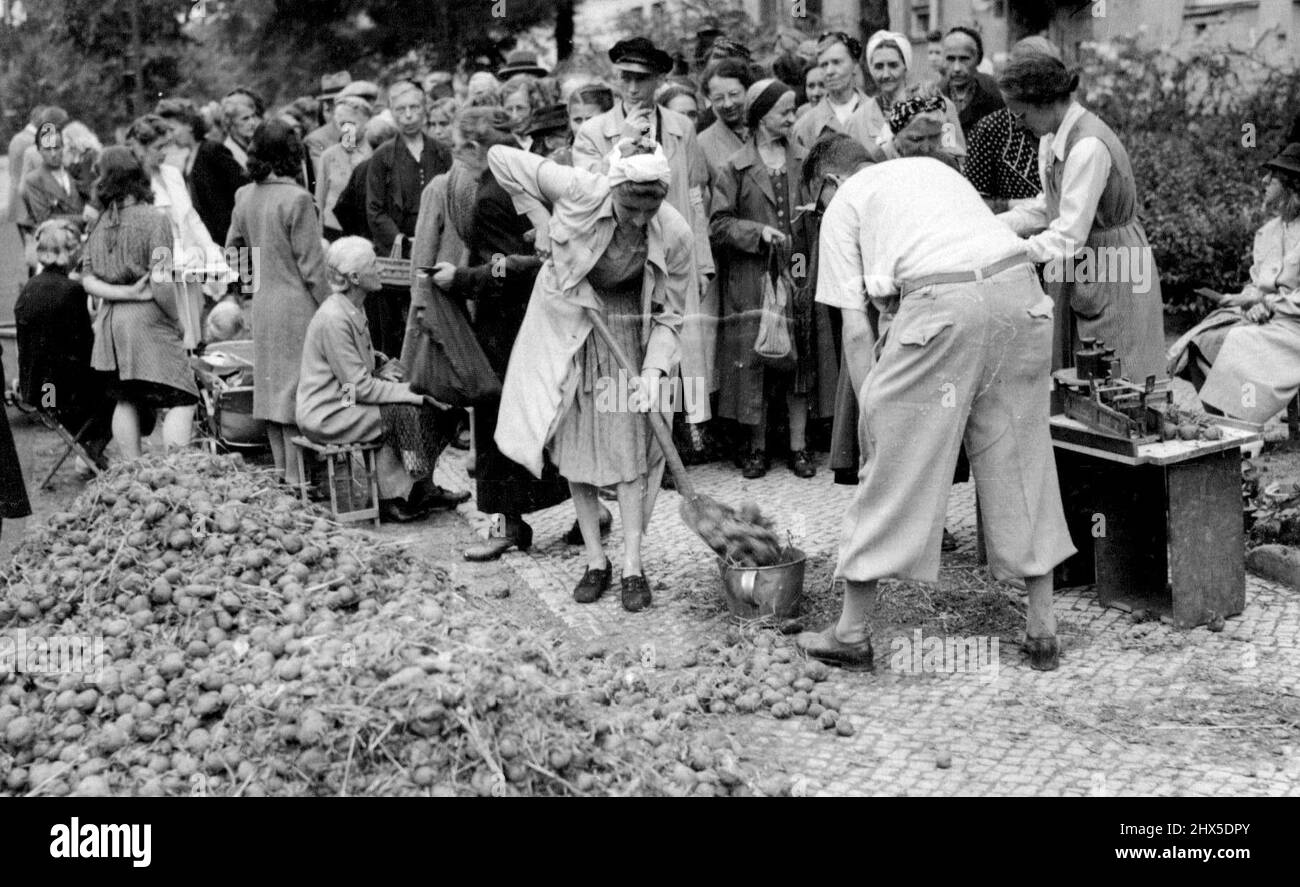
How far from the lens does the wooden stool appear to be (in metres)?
8.24

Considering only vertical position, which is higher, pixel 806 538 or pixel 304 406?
pixel 304 406

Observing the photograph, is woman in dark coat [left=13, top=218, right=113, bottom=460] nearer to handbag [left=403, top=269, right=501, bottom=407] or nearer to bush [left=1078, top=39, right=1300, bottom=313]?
handbag [left=403, top=269, right=501, bottom=407]

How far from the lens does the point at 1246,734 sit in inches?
200

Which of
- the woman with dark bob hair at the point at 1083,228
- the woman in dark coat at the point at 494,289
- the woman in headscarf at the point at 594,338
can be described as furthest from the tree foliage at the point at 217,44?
the woman with dark bob hair at the point at 1083,228

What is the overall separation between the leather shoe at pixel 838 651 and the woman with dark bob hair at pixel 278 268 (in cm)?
373

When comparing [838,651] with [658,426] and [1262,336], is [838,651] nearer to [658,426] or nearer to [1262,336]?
[658,426]

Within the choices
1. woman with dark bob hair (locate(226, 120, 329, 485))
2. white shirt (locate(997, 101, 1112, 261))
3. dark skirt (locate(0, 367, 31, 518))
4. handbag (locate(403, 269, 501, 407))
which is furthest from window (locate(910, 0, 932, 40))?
dark skirt (locate(0, 367, 31, 518))

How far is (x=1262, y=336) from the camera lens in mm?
8266

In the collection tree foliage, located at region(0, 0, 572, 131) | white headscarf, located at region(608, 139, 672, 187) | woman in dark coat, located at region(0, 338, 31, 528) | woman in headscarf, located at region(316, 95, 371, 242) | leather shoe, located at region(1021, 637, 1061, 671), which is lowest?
leather shoe, located at region(1021, 637, 1061, 671)

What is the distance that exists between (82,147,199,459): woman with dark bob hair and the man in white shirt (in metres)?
4.84
